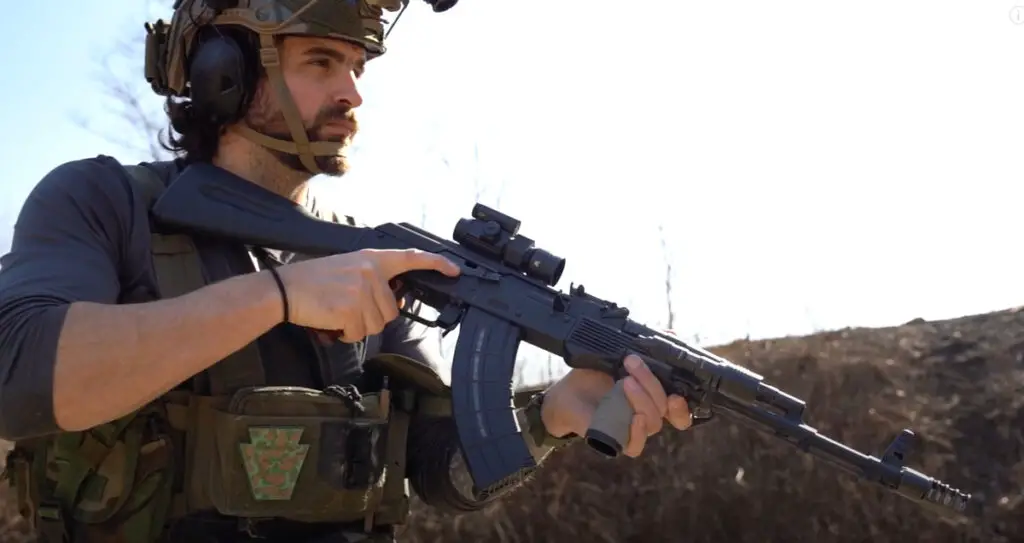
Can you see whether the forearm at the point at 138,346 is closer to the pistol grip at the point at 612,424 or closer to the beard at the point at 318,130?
the beard at the point at 318,130

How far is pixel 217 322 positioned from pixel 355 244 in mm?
690

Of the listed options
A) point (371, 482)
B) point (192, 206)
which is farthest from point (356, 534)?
point (192, 206)

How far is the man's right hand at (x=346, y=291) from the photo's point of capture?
2311mm

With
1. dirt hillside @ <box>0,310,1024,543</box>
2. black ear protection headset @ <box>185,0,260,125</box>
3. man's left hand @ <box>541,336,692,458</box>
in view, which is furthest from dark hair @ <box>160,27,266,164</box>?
dirt hillside @ <box>0,310,1024,543</box>

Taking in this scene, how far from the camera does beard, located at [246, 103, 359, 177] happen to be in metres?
2.78

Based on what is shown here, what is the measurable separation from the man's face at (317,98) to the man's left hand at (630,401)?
0.93 metres

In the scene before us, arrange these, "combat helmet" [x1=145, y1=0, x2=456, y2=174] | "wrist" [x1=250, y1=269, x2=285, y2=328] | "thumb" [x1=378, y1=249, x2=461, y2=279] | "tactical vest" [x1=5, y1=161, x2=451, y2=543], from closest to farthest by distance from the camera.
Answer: "wrist" [x1=250, y1=269, x2=285, y2=328]
"tactical vest" [x1=5, y1=161, x2=451, y2=543]
"thumb" [x1=378, y1=249, x2=461, y2=279]
"combat helmet" [x1=145, y1=0, x2=456, y2=174]

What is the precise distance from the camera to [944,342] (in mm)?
6797

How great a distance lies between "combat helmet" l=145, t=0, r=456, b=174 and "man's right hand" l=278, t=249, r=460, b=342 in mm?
480

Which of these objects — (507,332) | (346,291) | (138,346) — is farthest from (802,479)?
(138,346)

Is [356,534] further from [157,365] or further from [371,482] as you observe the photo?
[157,365]

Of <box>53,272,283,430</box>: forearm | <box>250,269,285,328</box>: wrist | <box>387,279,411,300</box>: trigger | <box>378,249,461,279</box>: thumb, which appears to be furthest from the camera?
<box>387,279,411,300</box>: trigger

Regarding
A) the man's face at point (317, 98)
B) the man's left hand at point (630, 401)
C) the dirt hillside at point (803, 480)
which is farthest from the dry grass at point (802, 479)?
the man's face at point (317, 98)

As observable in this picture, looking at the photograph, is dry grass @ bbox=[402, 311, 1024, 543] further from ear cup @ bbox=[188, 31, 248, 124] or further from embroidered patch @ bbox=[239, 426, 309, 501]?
ear cup @ bbox=[188, 31, 248, 124]
